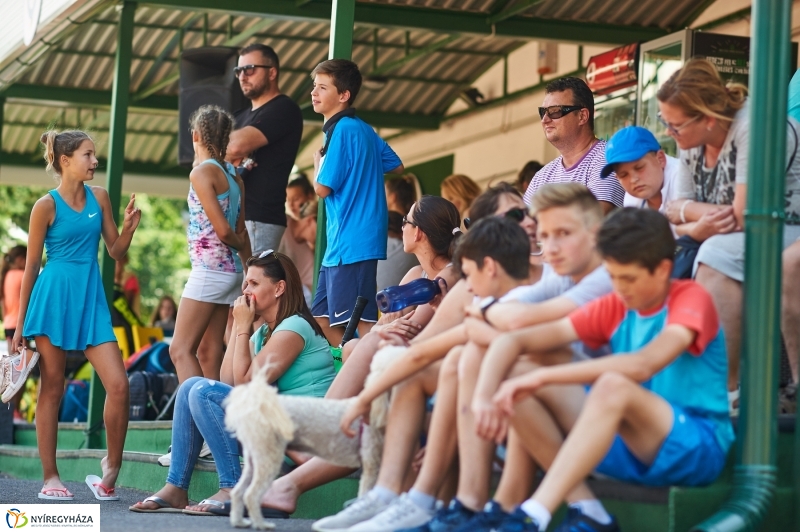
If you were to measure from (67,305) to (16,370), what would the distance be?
0.38 meters

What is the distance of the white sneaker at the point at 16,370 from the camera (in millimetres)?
5645

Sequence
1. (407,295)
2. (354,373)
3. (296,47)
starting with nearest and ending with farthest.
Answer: (354,373) → (407,295) → (296,47)

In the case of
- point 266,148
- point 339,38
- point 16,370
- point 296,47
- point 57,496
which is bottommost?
point 57,496

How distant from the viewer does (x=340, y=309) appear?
556cm

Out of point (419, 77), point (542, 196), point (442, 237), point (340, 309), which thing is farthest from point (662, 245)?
point (419, 77)

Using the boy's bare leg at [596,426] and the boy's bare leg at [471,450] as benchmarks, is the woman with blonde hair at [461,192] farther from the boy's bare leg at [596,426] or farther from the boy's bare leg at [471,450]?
the boy's bare leg at [596,426]

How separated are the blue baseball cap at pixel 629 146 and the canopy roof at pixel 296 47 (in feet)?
15.4

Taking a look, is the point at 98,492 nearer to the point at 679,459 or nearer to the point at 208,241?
the point at 208,241

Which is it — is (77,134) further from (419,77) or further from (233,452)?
(419,77)

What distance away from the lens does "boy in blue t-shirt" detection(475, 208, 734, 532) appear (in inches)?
118

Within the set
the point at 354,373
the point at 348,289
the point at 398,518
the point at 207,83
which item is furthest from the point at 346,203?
the point at 207,83

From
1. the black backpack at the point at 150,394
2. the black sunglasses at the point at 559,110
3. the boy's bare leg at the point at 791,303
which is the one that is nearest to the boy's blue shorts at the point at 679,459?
the boy's bare leg at the point at 791,303

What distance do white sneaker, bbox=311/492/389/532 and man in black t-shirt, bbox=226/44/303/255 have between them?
2.93 meters

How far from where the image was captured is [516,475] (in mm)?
3293
